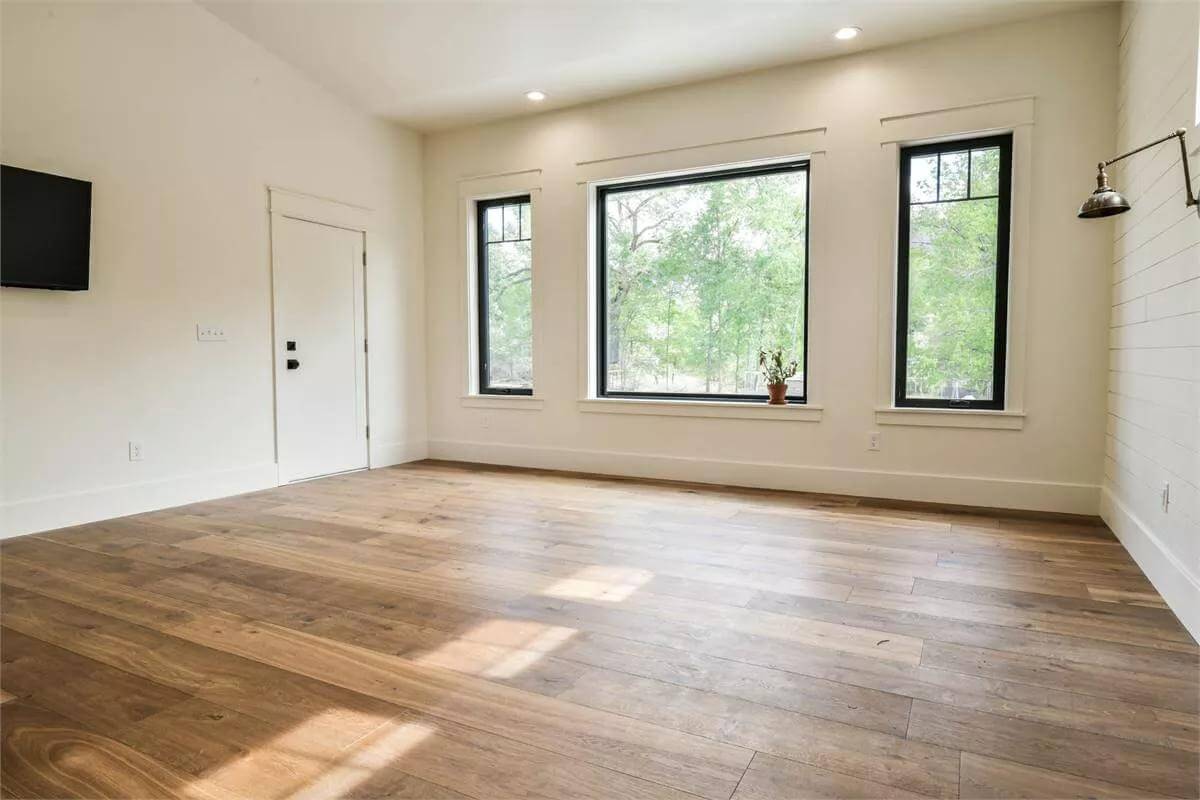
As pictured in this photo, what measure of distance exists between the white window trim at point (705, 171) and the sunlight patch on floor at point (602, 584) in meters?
2.33

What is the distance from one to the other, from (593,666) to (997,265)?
3827 millimetres

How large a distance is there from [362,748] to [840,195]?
4.44 meters

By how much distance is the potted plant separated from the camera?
5031 mm

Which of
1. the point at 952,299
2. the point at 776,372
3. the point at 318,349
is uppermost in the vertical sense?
the point at 952,299

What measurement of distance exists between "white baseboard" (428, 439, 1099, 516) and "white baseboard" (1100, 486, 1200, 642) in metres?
0.38

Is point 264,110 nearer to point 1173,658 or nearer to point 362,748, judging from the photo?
point 362,748

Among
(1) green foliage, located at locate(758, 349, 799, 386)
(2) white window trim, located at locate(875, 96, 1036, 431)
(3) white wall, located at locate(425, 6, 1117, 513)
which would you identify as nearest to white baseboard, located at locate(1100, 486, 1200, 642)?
(3) white wall, located at locate(425, 6, 1117, 513)

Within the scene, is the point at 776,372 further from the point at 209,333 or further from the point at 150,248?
the point at 150,248

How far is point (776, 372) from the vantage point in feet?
16.6

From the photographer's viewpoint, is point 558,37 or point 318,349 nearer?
point 558,37

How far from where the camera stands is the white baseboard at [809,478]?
14.0 feet

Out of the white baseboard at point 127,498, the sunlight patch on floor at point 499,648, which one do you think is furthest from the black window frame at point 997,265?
the white baseboard at point 127,498

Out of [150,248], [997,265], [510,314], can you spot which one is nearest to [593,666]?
[997,265]

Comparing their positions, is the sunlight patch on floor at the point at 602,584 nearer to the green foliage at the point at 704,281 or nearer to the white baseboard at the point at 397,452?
the green foliage at the point at 704,281
